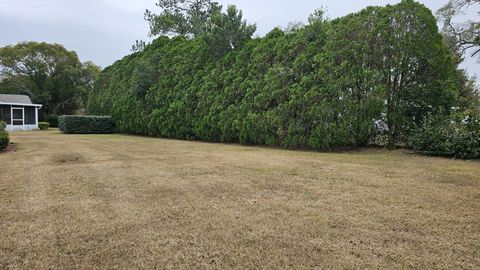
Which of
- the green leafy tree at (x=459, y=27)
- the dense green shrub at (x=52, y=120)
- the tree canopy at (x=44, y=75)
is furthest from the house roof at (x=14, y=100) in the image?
the green leafy tree at (x=459, y=27)

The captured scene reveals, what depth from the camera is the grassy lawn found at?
7.68 feet

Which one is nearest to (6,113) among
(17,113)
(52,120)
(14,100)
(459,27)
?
(17,113)

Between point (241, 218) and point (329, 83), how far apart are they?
21.7 feet

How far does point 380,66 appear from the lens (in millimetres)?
8641

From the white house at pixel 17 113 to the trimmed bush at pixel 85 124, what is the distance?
7.08 meters

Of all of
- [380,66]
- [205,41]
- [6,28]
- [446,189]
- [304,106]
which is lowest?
[446,189]

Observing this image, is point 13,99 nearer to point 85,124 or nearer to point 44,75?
point 44,75

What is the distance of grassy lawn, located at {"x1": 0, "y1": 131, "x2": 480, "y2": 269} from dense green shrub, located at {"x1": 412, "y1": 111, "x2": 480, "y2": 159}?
1.66 meters

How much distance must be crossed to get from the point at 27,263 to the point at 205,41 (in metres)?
12.1

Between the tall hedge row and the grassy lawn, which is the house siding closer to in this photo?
the tall hedge row

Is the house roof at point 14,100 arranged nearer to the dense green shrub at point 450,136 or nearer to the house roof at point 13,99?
the house roof at point 13,99

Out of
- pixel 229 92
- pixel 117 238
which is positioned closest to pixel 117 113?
pixel 229 92

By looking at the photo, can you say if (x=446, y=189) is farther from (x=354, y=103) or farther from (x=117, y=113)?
(x=117, y=113)

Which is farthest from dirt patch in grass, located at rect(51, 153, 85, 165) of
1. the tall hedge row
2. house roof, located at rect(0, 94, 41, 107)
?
house roof, located at rect(0, 94, 41, 107)
